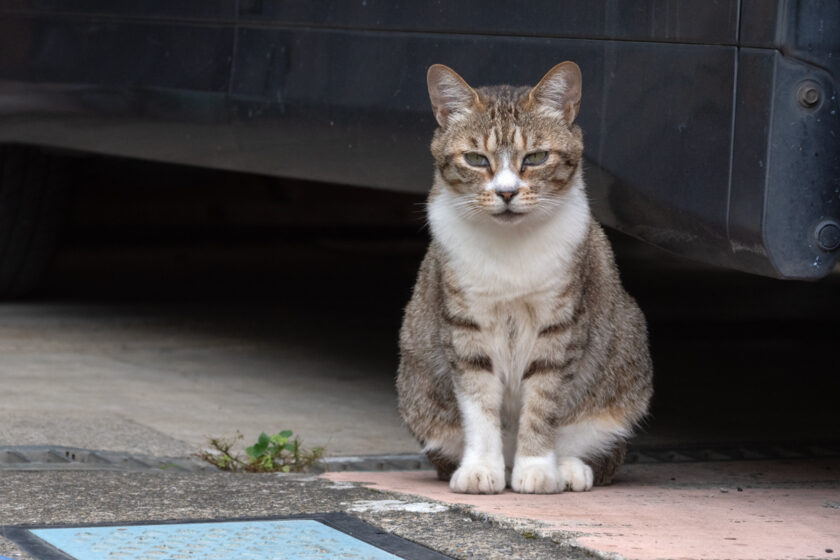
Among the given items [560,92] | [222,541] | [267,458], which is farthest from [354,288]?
[222,541]

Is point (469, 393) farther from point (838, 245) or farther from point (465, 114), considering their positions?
point (838, 245)

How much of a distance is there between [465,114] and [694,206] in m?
0.65

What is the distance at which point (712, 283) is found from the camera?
8.41 metres

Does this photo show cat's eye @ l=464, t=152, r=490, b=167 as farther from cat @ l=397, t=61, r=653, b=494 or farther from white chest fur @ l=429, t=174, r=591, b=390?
white chest fur @ l=429, t=174, r=591, b=390

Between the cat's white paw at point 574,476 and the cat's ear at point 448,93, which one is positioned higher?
the cat's ear at point 448,93

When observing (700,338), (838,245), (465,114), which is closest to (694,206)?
(838,245)

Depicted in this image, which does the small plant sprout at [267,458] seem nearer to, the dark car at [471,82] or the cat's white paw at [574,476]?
the cat's white paw at [574,476]

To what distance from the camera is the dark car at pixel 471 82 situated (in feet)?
10.9

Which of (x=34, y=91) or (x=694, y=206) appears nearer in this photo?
(x=694, y=206)

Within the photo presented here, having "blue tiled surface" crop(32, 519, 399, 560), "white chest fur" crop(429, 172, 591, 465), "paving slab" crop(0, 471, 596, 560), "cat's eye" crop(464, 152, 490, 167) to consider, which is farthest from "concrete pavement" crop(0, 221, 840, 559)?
"cat's eye" crop(464, 152, 490, 167)

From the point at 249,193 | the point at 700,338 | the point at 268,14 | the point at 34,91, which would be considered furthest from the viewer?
the point at 249,193

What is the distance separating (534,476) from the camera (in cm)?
355

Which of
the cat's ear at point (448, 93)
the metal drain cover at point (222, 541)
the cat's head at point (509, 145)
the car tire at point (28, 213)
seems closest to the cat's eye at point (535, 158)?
the cat's head at point (509, 145)

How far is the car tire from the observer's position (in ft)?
22.5
